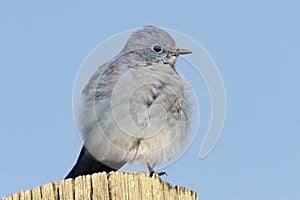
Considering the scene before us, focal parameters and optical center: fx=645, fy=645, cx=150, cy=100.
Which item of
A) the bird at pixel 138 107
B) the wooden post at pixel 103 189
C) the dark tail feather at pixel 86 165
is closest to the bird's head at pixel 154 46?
the bird at pixel 138 107

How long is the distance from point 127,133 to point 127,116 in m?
0.30

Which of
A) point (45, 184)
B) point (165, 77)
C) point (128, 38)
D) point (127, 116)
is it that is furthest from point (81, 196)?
point (128, 38)

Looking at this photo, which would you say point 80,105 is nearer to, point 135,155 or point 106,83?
point 106,83

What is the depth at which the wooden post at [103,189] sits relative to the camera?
4.95 metres

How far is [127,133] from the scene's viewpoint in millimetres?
8219

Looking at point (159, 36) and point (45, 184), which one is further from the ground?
point (159, 36)

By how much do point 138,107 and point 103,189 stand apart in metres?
3.07

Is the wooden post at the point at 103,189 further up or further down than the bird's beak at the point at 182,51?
further down

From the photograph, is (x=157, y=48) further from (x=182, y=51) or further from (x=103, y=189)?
(x=103, y=189)

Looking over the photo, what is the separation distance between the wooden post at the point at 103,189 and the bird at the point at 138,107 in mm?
2874

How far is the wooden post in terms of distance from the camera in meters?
4.95

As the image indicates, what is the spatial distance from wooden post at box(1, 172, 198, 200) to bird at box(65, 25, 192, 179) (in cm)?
287

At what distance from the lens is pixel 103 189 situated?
196 inches

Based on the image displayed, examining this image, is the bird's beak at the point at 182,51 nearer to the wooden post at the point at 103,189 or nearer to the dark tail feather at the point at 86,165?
the dark tail feather at the point at 86,165
